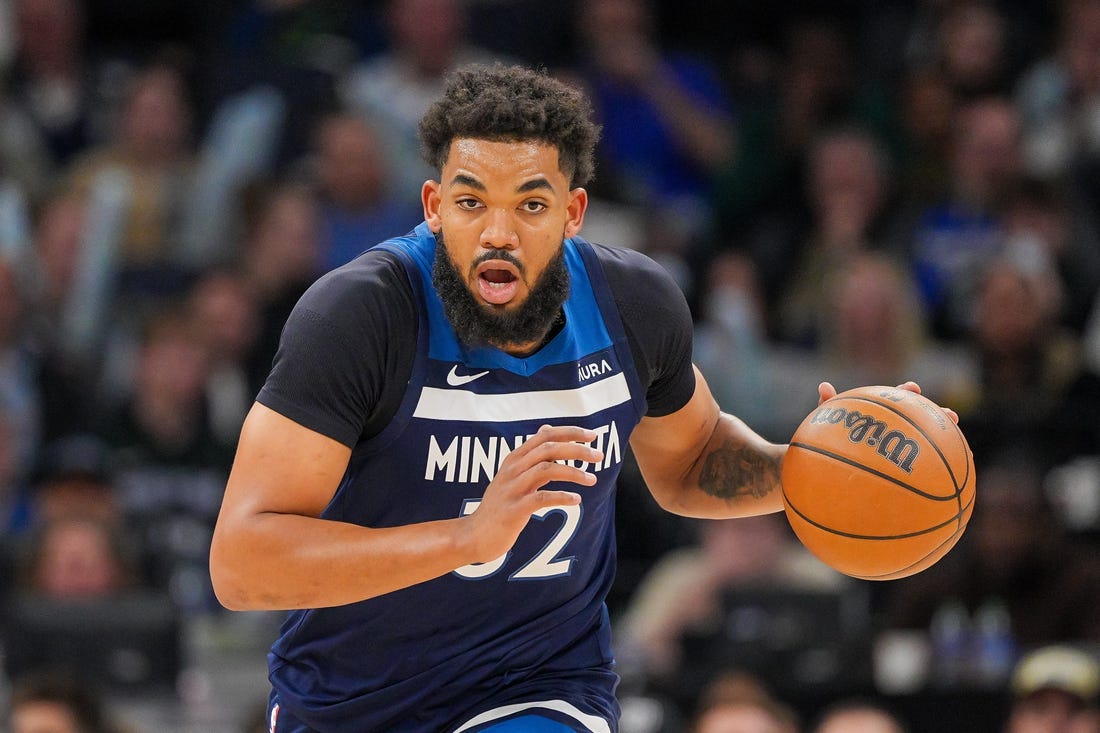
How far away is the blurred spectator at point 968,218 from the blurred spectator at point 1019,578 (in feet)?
6.31

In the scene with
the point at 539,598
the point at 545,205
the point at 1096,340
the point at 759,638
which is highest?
the point at 545,205

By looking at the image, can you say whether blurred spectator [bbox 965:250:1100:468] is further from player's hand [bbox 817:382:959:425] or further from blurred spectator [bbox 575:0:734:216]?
player's hand [bbox 817:382:959:425]

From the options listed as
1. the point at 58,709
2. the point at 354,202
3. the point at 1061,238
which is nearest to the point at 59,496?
the point at 58,709

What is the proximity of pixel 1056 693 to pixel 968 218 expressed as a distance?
13.1 ft

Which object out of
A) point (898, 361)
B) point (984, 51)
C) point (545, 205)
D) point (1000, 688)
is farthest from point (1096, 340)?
point (545, 205)

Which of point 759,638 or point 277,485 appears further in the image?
point 759,638

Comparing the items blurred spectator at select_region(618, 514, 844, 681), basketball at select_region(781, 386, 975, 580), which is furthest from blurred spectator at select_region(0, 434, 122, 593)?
basketball at select_region(781, 386, 975, 580)

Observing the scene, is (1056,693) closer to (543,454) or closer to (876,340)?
(876,340)

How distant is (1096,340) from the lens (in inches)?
387

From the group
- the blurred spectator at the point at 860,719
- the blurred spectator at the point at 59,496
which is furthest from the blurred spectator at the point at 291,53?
the blurred spectator at the point at 860,719

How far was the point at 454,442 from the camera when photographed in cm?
423

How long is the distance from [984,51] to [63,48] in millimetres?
6030

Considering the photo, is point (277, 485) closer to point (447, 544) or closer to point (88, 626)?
point (447, 544)

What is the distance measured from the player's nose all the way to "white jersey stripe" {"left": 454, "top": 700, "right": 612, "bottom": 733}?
1.20 metres
